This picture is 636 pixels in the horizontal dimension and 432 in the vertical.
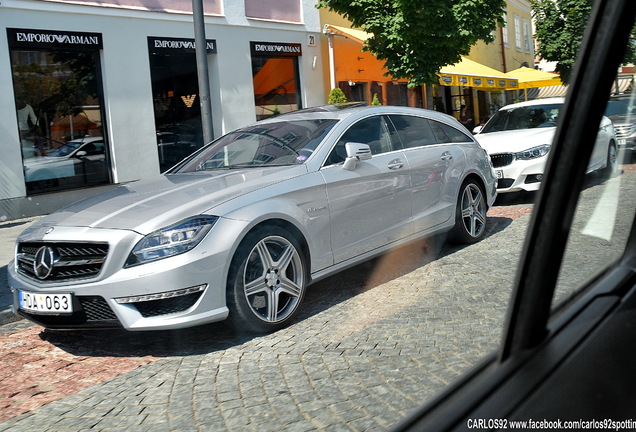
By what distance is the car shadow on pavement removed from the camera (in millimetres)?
4461

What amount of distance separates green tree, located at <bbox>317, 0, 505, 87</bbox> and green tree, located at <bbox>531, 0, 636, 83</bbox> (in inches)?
532

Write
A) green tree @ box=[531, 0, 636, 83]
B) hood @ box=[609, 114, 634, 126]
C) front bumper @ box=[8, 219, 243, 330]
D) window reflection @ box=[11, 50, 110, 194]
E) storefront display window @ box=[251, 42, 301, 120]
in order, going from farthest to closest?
storefront display window @ box=[251, 42, 301, 120] < window reflection @ box=[11, 50, 110, 194] < front bumper @ box=[8, 219, 243, 330] < hood @ box=[609, 114, 634, 126] < green tree @ box=[531, 0, 636, 83]

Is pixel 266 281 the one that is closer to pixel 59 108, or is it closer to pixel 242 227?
pixel 242 227

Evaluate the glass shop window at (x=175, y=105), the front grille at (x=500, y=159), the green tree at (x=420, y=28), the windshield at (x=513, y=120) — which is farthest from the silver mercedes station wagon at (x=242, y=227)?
the green tree at (x=420, y=28)

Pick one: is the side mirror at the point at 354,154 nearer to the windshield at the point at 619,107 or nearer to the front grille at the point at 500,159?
the front grille at the point at 500,159

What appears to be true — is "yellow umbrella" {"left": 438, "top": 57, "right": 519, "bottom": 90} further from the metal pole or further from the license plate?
the license plate

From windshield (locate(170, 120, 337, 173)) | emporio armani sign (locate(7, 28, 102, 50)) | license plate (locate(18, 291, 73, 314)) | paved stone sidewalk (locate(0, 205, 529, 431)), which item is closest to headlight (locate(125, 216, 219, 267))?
license plate (locate(18, 291, 73, 314))

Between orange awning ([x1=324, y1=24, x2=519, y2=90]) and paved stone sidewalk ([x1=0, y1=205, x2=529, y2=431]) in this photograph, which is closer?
paved stone sidewalk ([x1=0, y1=205, x2=529, y2=431])

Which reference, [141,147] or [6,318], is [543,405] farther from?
[141,147]

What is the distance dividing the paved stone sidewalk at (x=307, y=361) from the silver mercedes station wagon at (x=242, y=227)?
0.86 feet

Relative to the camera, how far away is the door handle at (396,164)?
5.84m

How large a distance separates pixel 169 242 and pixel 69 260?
65 centimetres

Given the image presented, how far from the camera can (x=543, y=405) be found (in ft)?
3.54

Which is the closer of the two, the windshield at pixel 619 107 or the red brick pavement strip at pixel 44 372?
the windshield at pixel 619 107
